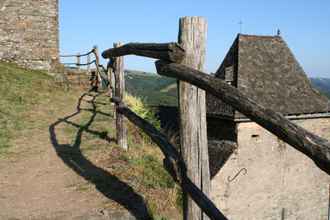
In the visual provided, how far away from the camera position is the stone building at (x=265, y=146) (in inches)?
695

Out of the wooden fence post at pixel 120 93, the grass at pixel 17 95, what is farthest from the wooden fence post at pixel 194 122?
the grass at pixel 17 95

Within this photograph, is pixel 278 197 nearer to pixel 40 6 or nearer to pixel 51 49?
pixel 51 49

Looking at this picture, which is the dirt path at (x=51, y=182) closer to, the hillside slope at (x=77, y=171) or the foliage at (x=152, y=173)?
the hillside slope at (x=77, y=171)

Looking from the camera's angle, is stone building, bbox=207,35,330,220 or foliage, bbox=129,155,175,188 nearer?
foliage, bbox=129,155,175,188

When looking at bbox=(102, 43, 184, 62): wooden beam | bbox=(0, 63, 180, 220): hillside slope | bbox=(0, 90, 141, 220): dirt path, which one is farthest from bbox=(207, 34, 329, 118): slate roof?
bbox=(102, 43, 184, 62): wooden beam

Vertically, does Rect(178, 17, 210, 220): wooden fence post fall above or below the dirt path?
above

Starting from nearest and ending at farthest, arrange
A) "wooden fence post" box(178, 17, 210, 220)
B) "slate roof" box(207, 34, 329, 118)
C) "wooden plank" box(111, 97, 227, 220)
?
"wooden plank" box(111, 97, 227, 220) < "wooden fence post" box(178, 17, 210, 220) < "slate roof" box(207, 34, 329, 118)

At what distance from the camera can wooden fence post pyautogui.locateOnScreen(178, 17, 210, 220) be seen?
3475 millimetres

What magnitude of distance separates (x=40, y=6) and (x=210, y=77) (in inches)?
642

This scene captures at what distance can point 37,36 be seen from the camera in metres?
17.8

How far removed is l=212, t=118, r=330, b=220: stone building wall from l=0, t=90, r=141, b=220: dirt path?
10.4 m

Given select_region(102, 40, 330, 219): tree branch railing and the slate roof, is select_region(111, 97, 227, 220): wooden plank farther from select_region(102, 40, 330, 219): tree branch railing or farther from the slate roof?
the slate roof

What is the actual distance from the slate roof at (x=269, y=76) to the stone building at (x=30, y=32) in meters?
8.04

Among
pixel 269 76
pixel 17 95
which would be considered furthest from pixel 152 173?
pixel 269 76
